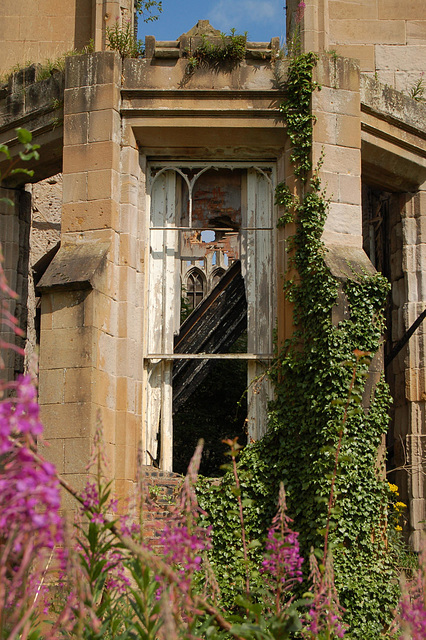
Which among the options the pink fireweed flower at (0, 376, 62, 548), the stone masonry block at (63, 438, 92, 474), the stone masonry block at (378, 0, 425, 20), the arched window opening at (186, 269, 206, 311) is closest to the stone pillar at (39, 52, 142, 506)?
the stone masonry block at (63, 438, 92, 474)

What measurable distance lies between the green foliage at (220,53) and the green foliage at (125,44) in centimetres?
65

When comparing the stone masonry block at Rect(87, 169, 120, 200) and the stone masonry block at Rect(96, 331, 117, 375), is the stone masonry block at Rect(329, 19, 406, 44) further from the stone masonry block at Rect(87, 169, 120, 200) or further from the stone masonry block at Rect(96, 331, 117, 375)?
the stone masonry block at Rect(96, 331, 117, 375)

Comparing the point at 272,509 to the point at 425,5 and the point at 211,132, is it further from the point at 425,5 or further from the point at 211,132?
the point at 425,5

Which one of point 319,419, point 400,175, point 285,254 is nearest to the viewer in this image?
point 319,419

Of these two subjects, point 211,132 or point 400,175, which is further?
point 400,175

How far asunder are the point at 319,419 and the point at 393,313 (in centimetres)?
313

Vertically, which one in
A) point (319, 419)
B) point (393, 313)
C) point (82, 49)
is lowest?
point (319, 419)

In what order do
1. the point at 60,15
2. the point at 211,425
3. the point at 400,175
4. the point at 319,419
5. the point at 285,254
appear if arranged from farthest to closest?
the point at 211,425, the point at 60,15, the point at 400,175, the point at 285,254, the point at 319,419

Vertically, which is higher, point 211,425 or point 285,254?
point 285,254

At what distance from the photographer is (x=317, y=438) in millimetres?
8992

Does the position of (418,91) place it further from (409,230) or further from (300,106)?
(300,106)

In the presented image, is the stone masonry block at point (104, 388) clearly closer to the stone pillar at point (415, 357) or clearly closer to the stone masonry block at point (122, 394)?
the stone masonry block at point (122, 394)

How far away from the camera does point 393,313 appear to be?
11.6m

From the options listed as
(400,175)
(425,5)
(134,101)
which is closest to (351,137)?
(400,175)
